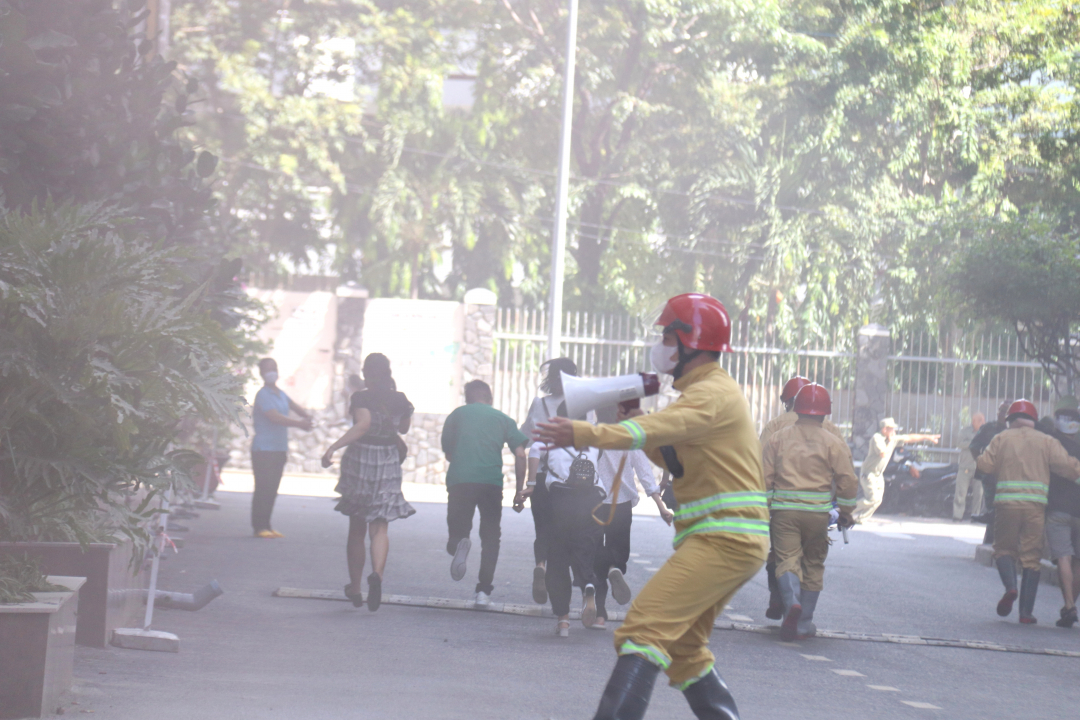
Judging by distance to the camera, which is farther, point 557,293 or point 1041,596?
point 557,293

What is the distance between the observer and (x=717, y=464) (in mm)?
4555

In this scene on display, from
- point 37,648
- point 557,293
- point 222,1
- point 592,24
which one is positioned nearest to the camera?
point 37,648

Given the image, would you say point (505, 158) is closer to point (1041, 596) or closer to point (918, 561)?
point (918, 561)

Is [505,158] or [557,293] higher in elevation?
[505,158]

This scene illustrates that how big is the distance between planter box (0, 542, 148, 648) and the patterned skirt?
5.96 ft

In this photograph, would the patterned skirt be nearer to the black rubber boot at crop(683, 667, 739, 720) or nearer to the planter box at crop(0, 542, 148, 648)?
the planter box at crop(0, 542, 148, 648)

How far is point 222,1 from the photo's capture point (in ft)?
86.0

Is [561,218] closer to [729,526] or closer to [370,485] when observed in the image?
[370,485]

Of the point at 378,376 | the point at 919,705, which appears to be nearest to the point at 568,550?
the point at 378,376

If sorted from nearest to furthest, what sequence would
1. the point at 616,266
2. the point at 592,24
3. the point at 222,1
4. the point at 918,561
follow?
the point at 918,561 → the point at 222,1 → the point at 592,24 → the point at 616,266

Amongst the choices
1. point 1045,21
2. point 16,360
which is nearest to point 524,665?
point 16,360

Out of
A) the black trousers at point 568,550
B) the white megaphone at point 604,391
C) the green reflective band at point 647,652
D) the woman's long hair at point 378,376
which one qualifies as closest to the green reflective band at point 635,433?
the white megaphone at point 604,391

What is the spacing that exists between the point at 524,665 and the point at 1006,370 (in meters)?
17.0

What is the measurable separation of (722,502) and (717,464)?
136 millimetres
